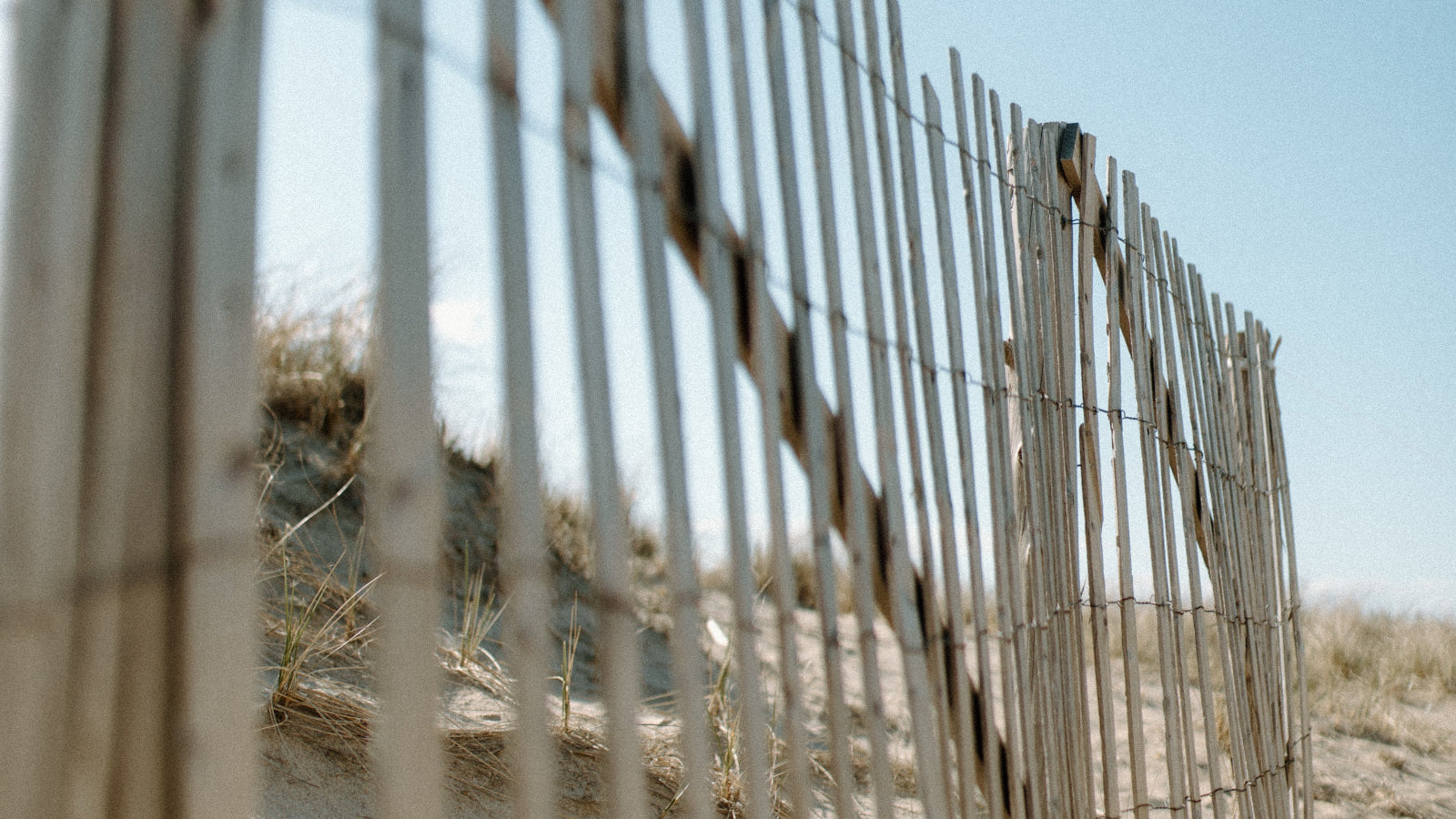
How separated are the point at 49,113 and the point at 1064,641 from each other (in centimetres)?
178

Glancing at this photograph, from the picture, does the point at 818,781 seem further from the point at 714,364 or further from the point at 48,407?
the point at 48,407

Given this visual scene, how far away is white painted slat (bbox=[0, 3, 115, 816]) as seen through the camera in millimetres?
692

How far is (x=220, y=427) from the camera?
75cm

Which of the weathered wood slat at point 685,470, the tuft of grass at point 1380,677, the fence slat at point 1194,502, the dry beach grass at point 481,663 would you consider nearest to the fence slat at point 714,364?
the weathered wood slat at point 685,470

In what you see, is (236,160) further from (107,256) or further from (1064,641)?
(1064,641)

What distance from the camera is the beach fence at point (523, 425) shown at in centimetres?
72

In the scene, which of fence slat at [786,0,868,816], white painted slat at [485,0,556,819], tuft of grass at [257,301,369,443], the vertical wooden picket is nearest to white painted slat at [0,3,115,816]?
white painted slat at [485,0,556,819]

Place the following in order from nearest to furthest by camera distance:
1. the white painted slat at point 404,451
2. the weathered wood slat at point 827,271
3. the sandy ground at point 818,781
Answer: the white painted slat at point 404,451, the weathered wood slat at point 827,271, the sandy ground at point 818,781

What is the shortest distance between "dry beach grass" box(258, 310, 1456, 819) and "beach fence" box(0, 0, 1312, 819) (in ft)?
0.47

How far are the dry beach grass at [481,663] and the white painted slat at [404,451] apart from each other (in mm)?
130

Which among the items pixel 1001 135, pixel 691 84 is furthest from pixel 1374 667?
pixel 691 84

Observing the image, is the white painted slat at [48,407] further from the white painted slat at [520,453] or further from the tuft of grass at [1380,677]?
the tuft of grass at [1380,677]

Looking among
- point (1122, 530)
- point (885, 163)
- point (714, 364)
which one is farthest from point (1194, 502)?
point (714, 364)

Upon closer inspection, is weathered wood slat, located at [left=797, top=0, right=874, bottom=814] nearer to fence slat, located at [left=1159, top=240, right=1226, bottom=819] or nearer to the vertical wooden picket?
the vertical wooden picket
